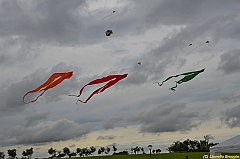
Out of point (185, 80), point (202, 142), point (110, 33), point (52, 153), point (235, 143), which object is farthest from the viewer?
point (202, 142)

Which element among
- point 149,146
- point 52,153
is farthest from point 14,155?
point 149,146

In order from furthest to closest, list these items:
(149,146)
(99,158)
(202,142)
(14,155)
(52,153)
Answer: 1. (202,142)
2. (52,153)
3. (14,155)
4. (99,158)
5. (149,146)

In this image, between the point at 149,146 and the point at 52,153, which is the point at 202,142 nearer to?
the point at 52,153

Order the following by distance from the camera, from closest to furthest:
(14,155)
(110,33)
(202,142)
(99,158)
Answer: (110,33)
(99,158)
(14,155)
(202,142)

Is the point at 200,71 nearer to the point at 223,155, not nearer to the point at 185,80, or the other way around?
the point at 185,80

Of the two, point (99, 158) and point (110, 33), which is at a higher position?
point (110, 33)

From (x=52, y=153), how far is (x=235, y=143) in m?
121

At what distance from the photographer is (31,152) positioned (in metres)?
124

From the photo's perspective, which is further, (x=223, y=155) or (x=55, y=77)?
(x=223, y=155)

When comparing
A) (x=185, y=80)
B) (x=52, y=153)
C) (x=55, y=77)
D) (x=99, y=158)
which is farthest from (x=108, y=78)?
(x=52, y=153)

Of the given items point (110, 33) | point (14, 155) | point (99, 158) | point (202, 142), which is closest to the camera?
point (110, 33)

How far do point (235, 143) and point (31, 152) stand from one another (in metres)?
115

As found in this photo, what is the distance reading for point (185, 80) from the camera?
19250 millimetres

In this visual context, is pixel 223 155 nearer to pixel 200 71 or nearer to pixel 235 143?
pixel 235 143
